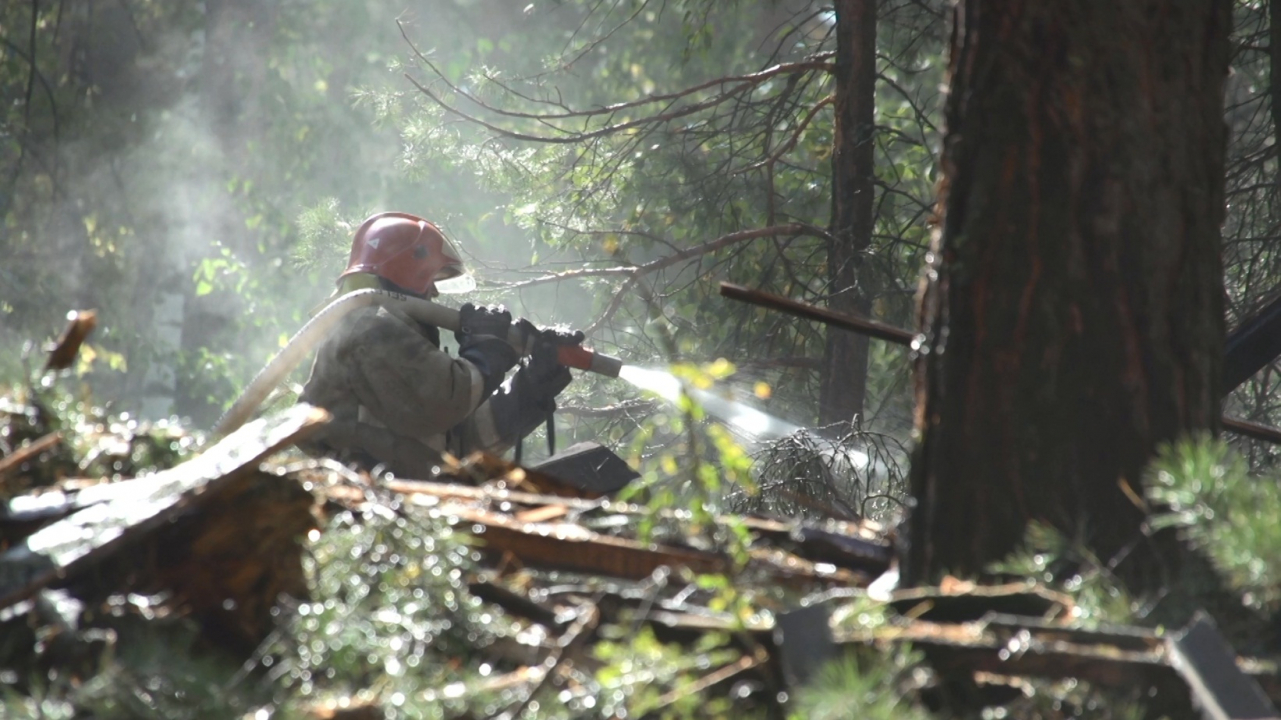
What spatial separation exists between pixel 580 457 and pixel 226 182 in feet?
45.0

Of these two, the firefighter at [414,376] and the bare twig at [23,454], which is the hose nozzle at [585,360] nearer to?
the firefighter at [414,376]

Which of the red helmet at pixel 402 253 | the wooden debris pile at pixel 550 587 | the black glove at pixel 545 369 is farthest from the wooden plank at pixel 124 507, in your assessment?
the red helmet at pixel 402 253

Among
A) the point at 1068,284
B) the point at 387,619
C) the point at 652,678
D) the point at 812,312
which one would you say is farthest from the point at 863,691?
the point at 812,312

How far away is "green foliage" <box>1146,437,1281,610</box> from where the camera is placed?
156 centimetres

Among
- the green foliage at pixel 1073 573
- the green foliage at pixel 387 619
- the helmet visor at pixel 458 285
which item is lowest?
the green foliage at pixel 387 619

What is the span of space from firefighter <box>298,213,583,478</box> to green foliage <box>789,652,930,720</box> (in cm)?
380

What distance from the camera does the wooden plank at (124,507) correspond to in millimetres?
1688

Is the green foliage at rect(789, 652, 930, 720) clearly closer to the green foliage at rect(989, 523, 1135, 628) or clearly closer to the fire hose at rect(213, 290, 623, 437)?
the green foliage at rect(989, 523, 1135, 628)

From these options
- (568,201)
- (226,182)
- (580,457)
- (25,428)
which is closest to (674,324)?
(568,201)

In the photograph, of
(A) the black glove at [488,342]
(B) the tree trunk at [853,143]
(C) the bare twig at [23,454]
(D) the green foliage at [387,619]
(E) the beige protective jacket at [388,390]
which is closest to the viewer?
(D) the green foliage at [387,619]

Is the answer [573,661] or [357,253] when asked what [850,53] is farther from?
[573,661]

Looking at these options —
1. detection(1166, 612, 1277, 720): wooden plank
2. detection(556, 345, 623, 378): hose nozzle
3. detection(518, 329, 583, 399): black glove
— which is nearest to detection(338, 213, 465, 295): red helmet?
detection(518, 329, 583, 399): black glove

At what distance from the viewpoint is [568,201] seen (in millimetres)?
8141

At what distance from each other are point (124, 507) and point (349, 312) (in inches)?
146
